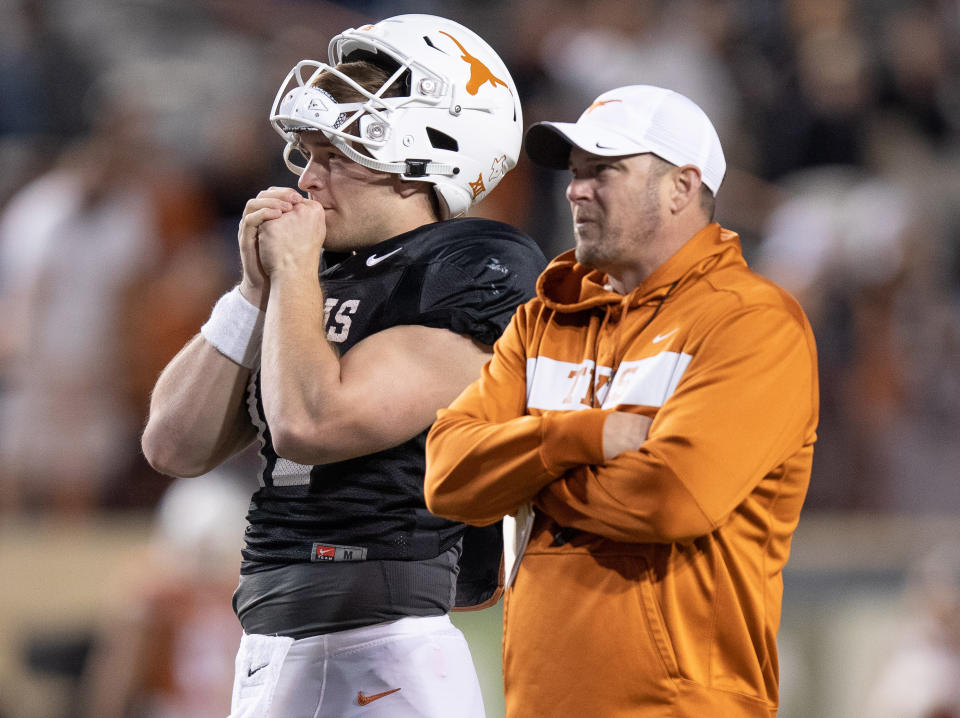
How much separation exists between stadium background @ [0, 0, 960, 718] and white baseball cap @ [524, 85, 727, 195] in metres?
3.55

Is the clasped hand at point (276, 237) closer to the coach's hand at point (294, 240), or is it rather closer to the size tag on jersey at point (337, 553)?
the coach's hand at point (294, 240)

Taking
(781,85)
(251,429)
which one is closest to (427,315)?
(251,429)

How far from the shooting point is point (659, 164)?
220 centimetres

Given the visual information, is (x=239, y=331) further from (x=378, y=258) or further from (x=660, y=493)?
(x=660, y=493)

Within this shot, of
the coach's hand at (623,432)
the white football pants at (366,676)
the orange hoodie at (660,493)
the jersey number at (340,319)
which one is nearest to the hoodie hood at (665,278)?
the orange hoodie at (660,493)

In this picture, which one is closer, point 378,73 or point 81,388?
point 378,73

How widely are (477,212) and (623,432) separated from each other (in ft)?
15.2

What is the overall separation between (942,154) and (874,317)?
2.23m

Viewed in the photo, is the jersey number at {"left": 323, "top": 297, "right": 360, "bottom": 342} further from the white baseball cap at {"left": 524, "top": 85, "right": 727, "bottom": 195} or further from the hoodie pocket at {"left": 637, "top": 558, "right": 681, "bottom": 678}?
the hoodie pocket at {"left": 637, "top": 558, "right": 681, "bottom": 678}

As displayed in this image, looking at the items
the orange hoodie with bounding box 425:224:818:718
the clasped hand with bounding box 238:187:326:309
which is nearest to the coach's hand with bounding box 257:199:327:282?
the clasped hand with bounding box 238:187:326:309

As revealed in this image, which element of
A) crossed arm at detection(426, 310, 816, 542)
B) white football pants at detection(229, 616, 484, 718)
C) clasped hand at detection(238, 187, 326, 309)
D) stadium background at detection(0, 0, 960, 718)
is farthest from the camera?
stadium background at detection(0, 0, 960, 718)

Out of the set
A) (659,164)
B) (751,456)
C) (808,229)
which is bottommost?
(808,229)

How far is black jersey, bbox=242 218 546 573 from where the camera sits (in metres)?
2.31

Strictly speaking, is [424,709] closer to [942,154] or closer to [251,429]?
[251,429]
